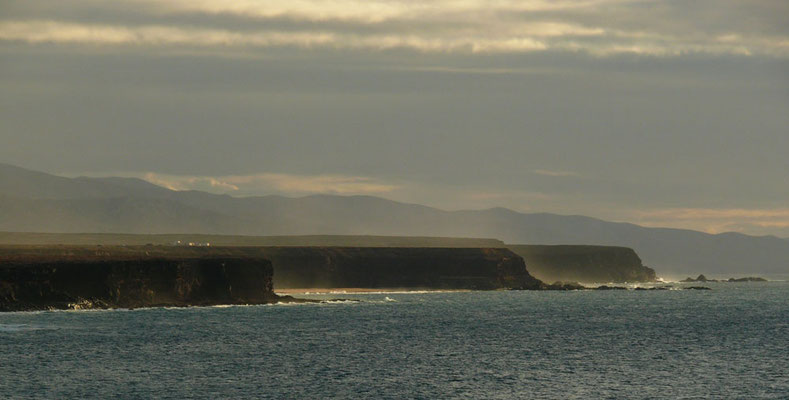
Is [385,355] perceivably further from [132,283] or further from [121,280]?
[132,283]

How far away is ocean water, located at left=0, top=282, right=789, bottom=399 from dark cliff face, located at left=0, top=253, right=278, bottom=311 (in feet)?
16.8

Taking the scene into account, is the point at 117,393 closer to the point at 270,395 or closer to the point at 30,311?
the point at 270,395

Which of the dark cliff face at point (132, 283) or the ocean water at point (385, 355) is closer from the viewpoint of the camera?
the ocean water at point (385, 355)

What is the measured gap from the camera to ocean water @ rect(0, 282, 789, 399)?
272 ft

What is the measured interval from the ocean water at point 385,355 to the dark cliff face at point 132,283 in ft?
16.8

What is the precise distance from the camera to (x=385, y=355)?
105688mm

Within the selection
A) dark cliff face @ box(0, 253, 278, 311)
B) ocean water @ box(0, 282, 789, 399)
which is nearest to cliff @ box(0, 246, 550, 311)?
dark cliff face @ box(0, 253, 278, 311)

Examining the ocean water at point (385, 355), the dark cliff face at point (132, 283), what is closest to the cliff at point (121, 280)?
the dark cliff face at point (132, 283)

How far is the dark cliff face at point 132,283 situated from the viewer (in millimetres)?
150375

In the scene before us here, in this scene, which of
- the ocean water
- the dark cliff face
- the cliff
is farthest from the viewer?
the cliff

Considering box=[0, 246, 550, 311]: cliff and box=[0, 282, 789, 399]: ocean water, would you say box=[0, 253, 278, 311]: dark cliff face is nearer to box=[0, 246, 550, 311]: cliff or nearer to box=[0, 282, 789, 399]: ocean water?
box=[0, 246, 550, 311]: cliff

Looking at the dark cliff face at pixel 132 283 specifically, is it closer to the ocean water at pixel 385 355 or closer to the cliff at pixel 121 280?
the cliff at pixel 121 280

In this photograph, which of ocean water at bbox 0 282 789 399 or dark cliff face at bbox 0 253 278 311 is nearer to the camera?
ocean water at bbox 0 282 789 399

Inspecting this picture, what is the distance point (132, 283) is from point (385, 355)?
67.1 metres
